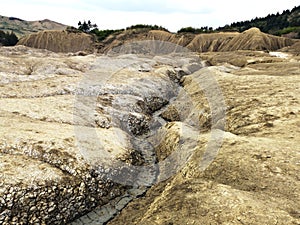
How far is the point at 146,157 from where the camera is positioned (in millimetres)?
26734

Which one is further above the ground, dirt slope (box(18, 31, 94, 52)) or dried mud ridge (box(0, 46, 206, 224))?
dirt slope (box(18, 31, 94, 52))

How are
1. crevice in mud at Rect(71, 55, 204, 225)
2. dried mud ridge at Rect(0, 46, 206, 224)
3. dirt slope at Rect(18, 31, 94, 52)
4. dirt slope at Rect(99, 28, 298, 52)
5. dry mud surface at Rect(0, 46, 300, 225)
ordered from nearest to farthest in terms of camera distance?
dry mud surface at Rect(0, 46, 300, 225) → dried mud ridge at Rect(0, 46, 206, 224) → crevice in mud at Rect(71, 55, 204, 225) → dirt slope at Rect(99, 28, 298, 52) → dirt slope at Rect(18, 31, 94, 52)

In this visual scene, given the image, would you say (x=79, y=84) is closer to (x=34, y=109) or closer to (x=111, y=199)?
(x=34, y=109)

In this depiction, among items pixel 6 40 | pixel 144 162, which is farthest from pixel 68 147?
pixel 6 40

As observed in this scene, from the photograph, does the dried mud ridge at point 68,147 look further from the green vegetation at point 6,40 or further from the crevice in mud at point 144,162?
the green vegetation at point 6,40

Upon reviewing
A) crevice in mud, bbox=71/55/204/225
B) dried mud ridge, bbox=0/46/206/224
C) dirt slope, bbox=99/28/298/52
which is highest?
dirt slope, bbox=99/28/298/52

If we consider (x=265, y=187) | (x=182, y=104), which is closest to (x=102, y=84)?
(x=182, y=104)

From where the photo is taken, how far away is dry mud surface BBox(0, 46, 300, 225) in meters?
14.4

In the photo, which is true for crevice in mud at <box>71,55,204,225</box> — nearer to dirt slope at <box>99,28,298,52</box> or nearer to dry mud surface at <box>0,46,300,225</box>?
dry mud surface at <box>0,46,300,225</box>

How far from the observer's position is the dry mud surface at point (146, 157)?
14422mm

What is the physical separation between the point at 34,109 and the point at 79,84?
12.8 metres

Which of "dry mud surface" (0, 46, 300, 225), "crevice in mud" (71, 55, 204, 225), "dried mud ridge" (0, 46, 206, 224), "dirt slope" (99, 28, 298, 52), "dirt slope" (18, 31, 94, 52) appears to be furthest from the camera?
"dirt slope" (18, 31, 94, 52)

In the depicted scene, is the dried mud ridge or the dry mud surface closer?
the dry mud surface

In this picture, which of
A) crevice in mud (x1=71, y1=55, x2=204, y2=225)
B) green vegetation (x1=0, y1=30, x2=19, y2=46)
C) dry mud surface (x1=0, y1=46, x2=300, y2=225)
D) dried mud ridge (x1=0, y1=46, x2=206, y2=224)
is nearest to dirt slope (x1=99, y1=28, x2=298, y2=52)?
green vegetation (x1=0, y1=30, x2=19, y2=46)
